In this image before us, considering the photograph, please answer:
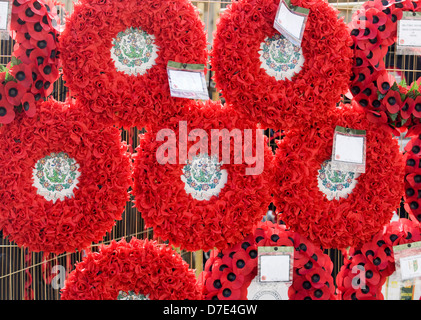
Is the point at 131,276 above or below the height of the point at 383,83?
below

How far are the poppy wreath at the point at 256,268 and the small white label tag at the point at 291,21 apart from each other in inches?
33.0

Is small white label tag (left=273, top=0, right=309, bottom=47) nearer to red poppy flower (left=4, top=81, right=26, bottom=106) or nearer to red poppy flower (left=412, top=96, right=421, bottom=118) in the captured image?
red poppy flower (left=412, top=96, right=421, bottom=118)

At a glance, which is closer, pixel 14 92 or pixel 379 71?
pixel 14 92

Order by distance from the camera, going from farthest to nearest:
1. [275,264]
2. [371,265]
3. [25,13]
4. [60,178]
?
[371,265]
[275,264]
[60,178]
[25,13]

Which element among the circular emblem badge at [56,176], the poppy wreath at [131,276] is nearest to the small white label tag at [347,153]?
the poppy wreath at [131,276]

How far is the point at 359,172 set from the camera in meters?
1.94

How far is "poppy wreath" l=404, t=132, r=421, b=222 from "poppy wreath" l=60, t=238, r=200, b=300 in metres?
1.09

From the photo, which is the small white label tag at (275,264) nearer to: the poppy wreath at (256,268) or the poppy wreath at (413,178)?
the poppy wreath at (256,268)

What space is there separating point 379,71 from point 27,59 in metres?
1.49

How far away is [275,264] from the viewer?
6.16ft

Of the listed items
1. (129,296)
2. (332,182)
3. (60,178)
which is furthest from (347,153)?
(60,178)

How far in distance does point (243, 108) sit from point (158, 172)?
449 millimetres

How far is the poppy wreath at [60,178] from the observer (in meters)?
1.68

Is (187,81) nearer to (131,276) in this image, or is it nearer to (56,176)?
(56,176)
